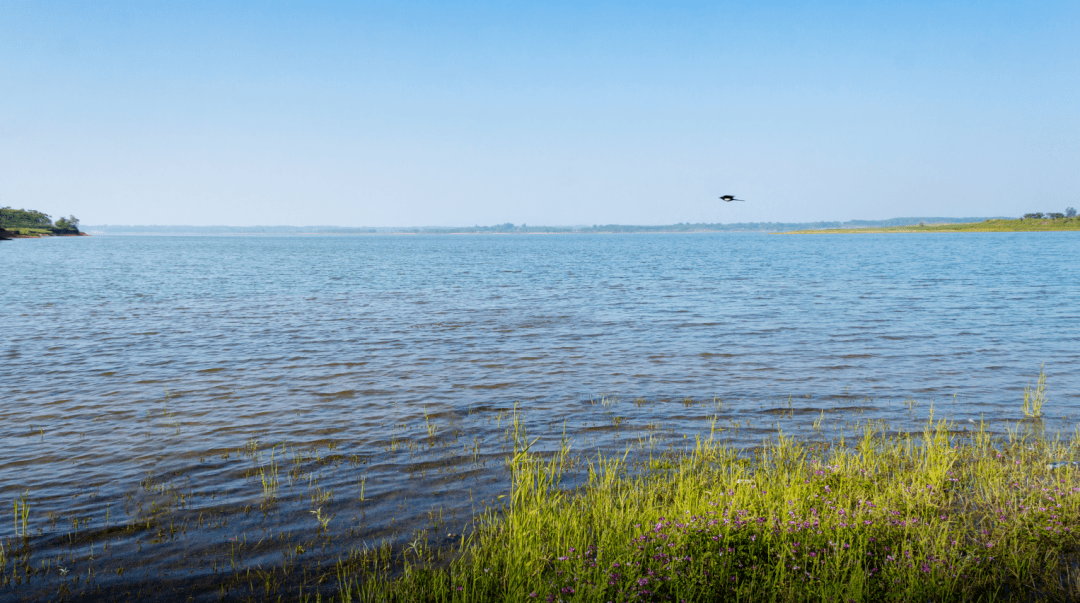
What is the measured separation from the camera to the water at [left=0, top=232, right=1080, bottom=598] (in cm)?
926

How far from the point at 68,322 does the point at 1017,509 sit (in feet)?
107

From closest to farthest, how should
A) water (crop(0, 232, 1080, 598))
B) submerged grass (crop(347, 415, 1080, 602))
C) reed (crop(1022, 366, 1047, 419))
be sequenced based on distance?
submerged grass (crop(347, 415, 1080, 602)), water (crop(0, 232, 1080, 598)), reed (crop(1022, 366, 1047, 419))

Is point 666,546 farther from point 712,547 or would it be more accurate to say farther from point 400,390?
point 400,390

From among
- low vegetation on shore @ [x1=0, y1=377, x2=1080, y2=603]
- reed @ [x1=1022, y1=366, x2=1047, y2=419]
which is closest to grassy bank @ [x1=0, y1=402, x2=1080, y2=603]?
low vegetation on shore @ [x1=0, y1=377, x2=1080, y2=603]

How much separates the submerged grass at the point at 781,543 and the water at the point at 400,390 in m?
1.72

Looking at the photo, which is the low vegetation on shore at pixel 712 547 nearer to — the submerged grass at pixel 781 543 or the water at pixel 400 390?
the submerged grass at pixel 781 543

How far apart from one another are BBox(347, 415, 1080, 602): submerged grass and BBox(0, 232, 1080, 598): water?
5.63 ft

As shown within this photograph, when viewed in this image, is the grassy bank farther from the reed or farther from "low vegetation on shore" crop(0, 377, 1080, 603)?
the reed

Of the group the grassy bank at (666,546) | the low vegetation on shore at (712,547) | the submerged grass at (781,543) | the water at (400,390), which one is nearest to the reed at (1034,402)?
the water at (400,390)

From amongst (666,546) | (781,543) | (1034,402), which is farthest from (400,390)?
(1034,402)

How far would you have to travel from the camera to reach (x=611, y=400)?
49.3 ft

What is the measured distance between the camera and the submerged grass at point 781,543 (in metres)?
6.03

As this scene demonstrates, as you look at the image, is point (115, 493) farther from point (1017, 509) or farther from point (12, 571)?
point (1017, 509)

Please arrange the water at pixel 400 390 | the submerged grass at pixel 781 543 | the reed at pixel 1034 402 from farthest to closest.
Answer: the reed at pixel 1034 402 → the water at pixel 400 390 → the submerged grass at pixel 781 543
